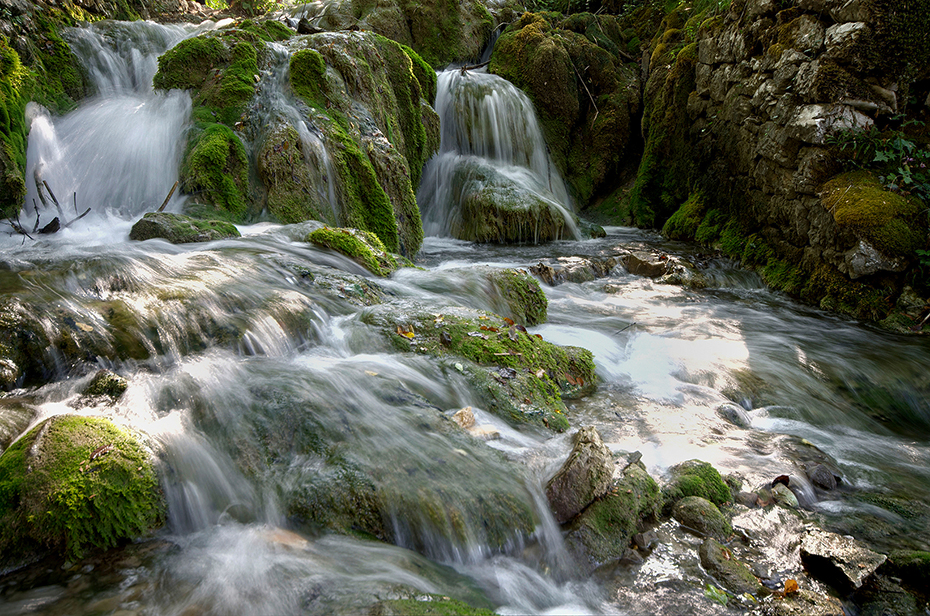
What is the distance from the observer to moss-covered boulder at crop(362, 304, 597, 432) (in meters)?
3.96

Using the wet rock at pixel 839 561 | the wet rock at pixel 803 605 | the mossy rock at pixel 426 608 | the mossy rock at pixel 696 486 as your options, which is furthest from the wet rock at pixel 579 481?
the wet rock at pixel 839 561

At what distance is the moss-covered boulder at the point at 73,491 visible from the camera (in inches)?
94.1

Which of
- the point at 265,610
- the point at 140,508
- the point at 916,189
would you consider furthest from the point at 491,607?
the point at 916,189

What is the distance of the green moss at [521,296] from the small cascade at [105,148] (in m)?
4.02

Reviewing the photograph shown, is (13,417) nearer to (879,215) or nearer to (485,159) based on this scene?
(879,215)

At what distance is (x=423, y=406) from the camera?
3650 millimetres

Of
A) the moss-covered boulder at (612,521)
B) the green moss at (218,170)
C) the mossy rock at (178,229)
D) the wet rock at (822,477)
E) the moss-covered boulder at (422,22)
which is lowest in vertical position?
the wet rock at (822,477)

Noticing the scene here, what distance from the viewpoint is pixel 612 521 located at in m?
2.94

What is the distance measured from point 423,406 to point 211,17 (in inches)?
610

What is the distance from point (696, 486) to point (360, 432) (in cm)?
211

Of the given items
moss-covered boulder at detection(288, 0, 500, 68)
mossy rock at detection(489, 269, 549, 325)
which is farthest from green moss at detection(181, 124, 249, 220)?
moss-covered boulder at detection(288, 0, 500, 68)

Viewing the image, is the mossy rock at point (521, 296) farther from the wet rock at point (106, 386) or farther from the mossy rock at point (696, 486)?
the wet rock at point (106, 386)

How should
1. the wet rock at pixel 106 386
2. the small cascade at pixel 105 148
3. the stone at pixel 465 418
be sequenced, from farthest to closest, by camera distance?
the small cascade at pixel 105 148 → the stone at pixel 465 418 → the wet rock at pixel 106 386

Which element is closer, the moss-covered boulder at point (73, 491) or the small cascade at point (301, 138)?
the moss-covered boulder at point (73, 491)
